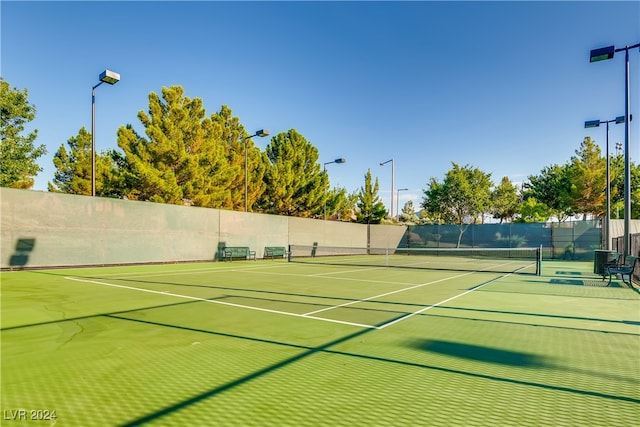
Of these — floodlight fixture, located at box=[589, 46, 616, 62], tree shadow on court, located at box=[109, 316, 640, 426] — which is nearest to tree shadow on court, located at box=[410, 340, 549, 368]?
tree shadow on court, located at box=[109, 316, 640, 426]

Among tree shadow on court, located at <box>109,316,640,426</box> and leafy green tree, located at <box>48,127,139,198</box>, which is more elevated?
leafy green tree, located at <box>48,127,139,198</box>

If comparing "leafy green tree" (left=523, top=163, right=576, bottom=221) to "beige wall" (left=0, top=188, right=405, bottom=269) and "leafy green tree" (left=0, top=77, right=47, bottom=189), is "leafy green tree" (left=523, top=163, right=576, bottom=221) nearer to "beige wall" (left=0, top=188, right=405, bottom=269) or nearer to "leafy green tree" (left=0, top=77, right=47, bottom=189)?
"beige wall" (left=0, top=188, right=405, bottom=269)

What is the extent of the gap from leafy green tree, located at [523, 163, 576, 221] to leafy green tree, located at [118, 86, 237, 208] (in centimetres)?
3549

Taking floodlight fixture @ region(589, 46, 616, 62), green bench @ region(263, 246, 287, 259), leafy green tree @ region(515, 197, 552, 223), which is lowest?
green bench @ region(263, 246, 287, 259)

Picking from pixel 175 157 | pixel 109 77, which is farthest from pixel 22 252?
pixel 175 157

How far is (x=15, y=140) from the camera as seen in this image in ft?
92.9

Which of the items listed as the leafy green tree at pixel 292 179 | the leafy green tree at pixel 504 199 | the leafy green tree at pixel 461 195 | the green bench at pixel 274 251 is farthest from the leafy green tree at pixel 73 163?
the leafy green tree at pixel 504 199

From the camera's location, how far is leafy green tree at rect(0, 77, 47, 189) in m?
27.1

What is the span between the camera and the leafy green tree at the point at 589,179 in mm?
37344

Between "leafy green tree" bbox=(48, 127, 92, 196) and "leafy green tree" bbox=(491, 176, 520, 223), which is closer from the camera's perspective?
"leafy green tree" bbox=(48, 127, 92, 196)

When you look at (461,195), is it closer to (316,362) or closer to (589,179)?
(589,179)

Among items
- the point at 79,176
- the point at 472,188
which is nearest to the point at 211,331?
the point at 79,176

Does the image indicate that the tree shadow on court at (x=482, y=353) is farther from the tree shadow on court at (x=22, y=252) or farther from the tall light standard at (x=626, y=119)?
the tree shadow on court at (x=22, y=252)

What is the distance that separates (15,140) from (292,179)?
847 inches
